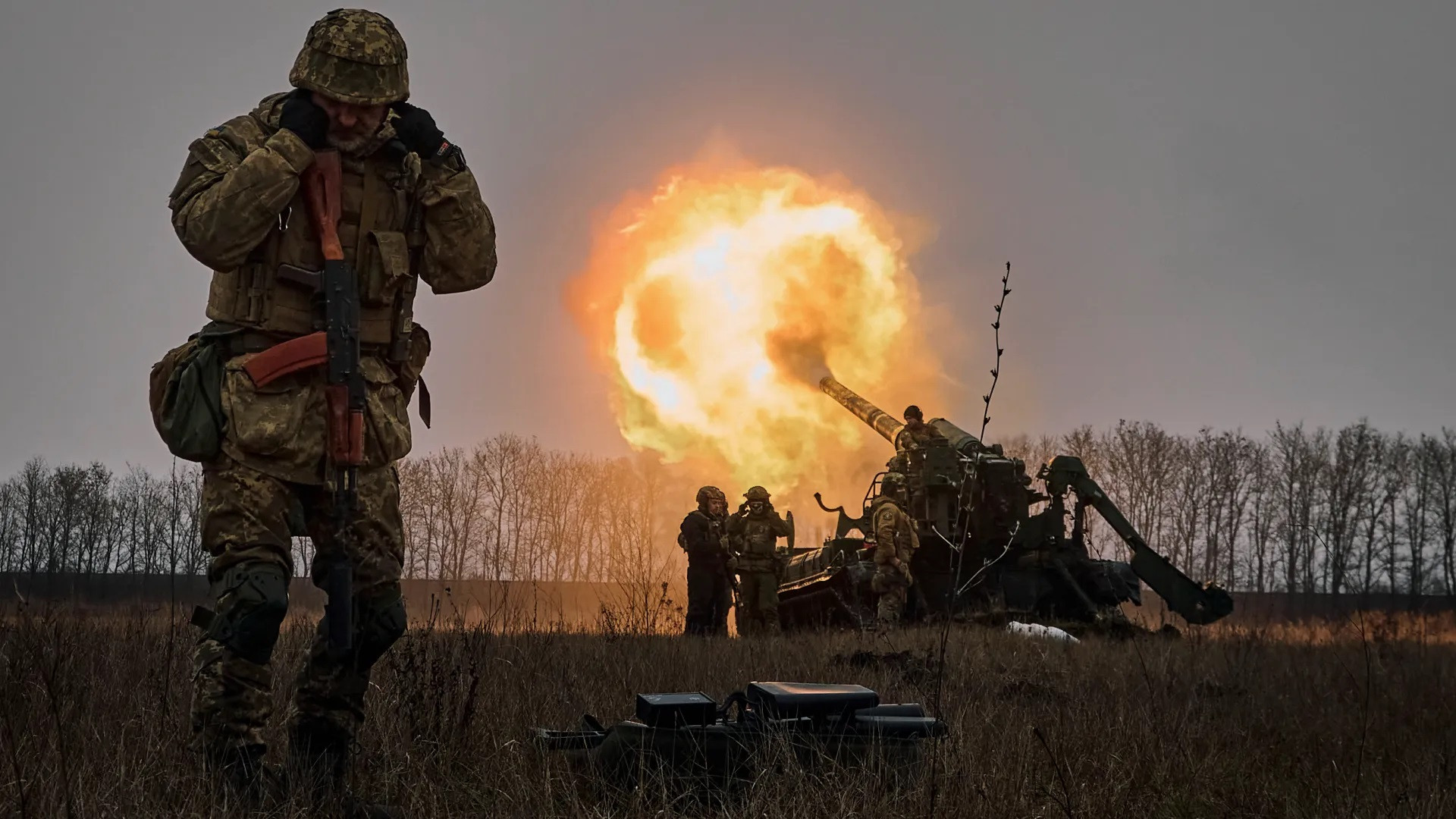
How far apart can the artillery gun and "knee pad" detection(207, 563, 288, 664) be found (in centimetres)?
1236

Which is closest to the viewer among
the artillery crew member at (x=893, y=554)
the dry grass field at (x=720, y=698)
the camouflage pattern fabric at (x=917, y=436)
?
the dry grass field at (x=720, y=698)

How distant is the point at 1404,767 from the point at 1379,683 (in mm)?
3629

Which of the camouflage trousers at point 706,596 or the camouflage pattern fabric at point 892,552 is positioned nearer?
the camouflage trousers at point 706,596

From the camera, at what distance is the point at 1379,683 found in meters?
8.18

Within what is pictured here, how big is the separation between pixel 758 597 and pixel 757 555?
657 millimetres

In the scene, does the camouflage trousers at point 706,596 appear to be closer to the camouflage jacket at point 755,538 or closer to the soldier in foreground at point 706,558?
the soldier in foreground at point 706,558

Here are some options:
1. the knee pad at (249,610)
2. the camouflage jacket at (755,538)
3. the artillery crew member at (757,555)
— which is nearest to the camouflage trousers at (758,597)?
the artillery crew member at (757,555)

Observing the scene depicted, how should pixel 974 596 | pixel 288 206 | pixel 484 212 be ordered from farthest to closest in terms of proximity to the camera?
1. pixel 974 596
2. pixel 484 212
3. pixel 288 206

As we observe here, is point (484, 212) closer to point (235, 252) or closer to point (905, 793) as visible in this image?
point (235, 252)

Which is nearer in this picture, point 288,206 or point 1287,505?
point 288,206

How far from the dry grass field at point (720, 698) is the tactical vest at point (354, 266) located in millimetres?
1280

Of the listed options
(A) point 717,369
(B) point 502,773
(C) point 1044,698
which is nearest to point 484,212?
(B) point 502,773

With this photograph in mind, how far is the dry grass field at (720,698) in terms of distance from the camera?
11.6ft

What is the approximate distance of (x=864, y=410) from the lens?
63.9 ft
